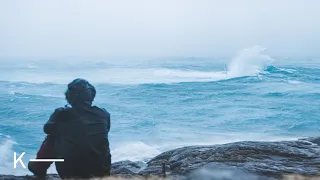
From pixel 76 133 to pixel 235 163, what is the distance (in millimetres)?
4023

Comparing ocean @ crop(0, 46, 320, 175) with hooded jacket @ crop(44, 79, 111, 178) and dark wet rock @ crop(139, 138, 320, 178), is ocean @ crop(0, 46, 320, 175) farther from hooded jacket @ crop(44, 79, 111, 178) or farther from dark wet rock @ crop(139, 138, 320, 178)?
hooded jacket @ crop(44, 79, 111, 178)

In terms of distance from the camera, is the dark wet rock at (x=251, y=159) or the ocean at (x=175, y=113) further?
the ocean at (x=175, y=113)

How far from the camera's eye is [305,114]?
84.5ft

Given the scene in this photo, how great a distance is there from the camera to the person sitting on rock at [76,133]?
4.16m

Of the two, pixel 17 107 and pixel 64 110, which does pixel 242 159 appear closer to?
pixel 64 110

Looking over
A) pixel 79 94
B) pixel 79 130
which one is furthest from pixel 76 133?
pixel 79 94

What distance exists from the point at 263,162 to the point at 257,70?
2165 inches

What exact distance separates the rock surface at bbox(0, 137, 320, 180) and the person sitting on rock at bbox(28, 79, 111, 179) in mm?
1815

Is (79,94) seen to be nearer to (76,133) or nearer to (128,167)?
(76,133)

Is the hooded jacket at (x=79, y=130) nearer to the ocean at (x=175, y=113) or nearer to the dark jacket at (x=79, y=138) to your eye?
the dark jacket at (x=79, y=138)

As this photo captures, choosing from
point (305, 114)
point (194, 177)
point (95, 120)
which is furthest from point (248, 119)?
point (95, 120)

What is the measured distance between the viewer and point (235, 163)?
293 inches

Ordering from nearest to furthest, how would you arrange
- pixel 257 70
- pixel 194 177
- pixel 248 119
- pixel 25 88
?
pixel 194 177
pixel 248 119
pixel 25 88
pixel 257 70

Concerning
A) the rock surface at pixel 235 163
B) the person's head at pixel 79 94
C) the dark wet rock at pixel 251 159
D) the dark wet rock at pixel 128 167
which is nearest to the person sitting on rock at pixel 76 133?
the person's head at pixel 79 94
